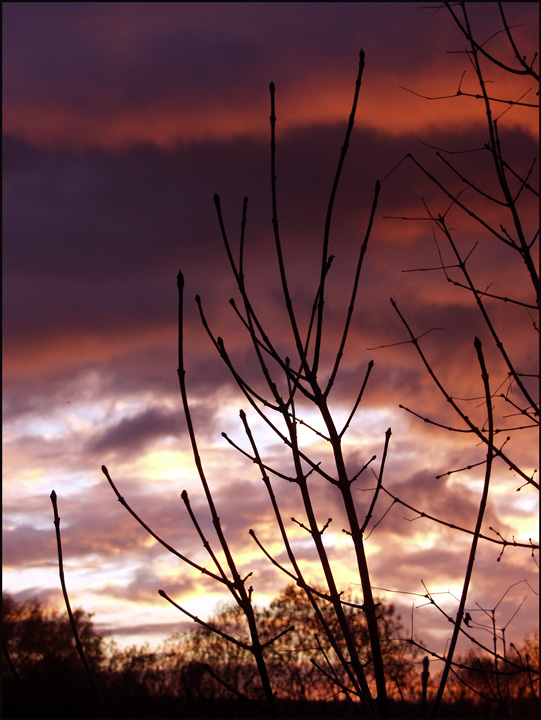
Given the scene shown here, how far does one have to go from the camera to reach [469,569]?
2027 millimetres

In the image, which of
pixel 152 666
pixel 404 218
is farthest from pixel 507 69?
pixel 152 666

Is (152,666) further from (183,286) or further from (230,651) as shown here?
(183,286)

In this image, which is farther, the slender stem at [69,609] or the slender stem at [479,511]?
the slender stem at [69,609]

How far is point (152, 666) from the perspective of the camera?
46625 millimetres

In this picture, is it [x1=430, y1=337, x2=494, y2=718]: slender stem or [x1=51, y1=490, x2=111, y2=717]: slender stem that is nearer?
[x1=430, y1=337, x2=494, y2=718]: slender stem

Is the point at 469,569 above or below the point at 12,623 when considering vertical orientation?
above

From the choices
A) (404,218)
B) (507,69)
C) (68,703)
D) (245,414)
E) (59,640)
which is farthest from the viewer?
(59,640)

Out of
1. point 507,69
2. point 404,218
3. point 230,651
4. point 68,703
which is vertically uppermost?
point 507,69

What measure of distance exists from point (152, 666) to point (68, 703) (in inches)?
218

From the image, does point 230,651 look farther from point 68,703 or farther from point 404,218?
point 404,218

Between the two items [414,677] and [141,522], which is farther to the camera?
[414,677]

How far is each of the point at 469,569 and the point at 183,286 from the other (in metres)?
1.10

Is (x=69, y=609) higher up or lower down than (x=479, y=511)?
lower down

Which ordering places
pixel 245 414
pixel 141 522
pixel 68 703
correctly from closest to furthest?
1. pixel 141 522
2. pixel 245 414
3. pixel 68 703
